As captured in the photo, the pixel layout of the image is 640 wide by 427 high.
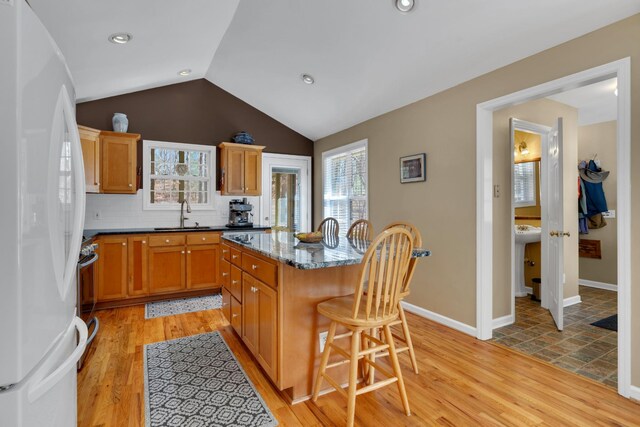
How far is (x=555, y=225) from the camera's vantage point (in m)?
3.26

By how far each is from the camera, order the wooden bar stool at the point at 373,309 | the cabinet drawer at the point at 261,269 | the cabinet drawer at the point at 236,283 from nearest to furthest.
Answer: the wooden bar stool at the point at 373,309
the cabinet drawer at the point at 261,269
the cabinet drawer at the point at 236,283

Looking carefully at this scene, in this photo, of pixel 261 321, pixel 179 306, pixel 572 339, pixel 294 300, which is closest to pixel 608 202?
pixel 572 339

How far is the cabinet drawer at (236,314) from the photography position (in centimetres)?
266

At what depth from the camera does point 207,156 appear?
503 cm

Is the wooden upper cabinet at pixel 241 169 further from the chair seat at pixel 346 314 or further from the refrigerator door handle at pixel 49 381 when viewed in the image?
the refrigerator door handle at pixel 49 381

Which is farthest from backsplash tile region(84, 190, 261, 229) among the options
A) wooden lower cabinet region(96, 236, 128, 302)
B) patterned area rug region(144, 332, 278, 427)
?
patterned area rug region(144, 332, 278, 427)

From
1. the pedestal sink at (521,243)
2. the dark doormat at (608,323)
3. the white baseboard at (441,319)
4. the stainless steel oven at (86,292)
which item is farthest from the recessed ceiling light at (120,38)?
the dark doormat at (608,323)

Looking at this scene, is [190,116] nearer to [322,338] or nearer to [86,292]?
[86,292]

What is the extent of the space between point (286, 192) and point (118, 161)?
8.55ft

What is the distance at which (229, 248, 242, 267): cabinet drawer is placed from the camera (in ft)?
8.59

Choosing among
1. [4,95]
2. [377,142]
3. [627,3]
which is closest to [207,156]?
[377,142]

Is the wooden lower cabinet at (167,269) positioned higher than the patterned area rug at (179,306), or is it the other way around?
the wooden lower cabinet at (167,269)

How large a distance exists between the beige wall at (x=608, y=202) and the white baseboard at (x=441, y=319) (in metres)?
3.20

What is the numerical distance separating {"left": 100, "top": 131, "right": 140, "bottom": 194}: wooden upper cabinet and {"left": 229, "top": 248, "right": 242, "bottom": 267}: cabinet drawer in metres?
2.26
